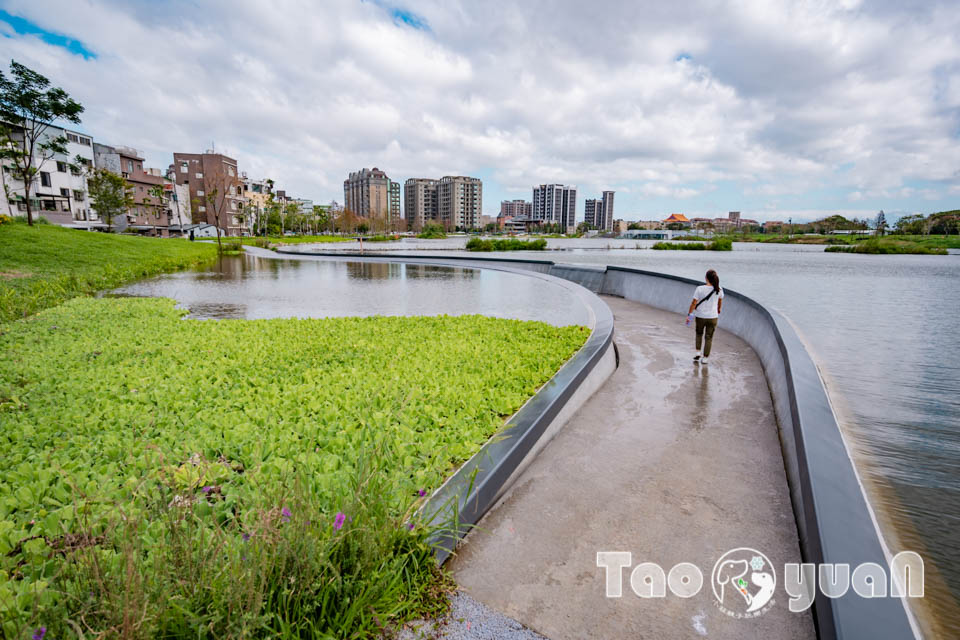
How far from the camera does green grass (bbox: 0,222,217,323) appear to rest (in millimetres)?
10922

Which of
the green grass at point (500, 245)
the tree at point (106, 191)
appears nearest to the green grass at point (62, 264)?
the green grass at point (500, 245)

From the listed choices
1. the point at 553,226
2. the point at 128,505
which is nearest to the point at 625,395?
the point at 128,505

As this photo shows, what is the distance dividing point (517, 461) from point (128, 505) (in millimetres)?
2570

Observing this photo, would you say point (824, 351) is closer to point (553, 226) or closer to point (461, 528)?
point (461, 528)

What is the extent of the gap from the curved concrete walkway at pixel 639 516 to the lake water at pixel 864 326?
0.92 m

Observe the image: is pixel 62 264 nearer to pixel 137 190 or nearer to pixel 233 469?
pixel 233 469

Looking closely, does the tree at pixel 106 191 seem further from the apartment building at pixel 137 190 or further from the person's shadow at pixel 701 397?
the person's shadow at pixel 701 397

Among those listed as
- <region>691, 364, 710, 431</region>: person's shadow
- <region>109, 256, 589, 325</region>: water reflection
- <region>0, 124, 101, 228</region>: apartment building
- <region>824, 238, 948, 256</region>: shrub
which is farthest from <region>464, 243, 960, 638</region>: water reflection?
<region>0, 124, 101, 228</region>: apartment building

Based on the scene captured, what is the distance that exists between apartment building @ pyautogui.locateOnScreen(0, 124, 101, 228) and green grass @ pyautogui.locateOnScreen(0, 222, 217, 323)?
22648 mm

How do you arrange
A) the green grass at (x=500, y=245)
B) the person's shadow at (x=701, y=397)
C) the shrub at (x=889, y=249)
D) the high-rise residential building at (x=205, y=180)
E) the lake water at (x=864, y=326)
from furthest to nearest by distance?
the high-rise residential building at (x=205, y=180) < the shrub at (x=889, y=249) < the green grass at (x=500, y=245) < the person's shadow at (x=701, y=397) < the lake water at (x=864, y=326)

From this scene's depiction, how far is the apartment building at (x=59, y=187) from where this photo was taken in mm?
40250

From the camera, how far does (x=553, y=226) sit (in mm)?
154125

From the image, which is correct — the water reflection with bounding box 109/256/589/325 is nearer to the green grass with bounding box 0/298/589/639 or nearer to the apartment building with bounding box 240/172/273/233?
the green grass with bounding box 0/298/589/639

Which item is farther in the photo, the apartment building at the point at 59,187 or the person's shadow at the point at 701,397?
the apartment building at the point at 59,187
